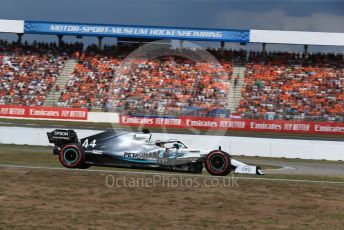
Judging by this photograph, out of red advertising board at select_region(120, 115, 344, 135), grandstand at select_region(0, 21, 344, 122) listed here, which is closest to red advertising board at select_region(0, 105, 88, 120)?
grandstand at select_region(0, 21, 344, 122)

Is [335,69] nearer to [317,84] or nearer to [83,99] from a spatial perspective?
[317,84]

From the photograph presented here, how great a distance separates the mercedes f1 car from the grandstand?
22.3 metres

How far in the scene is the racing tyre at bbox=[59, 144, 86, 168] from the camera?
14789mm

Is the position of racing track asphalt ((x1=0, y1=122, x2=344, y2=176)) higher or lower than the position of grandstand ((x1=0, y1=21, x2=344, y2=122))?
lower

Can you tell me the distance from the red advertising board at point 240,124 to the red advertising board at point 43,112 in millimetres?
3822

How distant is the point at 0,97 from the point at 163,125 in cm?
1270

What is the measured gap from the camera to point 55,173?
14.4 meters

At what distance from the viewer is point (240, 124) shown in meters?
37.0

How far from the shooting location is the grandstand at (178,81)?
124ft

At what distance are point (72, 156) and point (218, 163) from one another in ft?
12.7

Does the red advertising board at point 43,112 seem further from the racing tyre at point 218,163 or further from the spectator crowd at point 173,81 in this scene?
the racing tyre at point 218,163

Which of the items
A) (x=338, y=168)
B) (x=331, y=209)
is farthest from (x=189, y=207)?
(x=338, y=168)

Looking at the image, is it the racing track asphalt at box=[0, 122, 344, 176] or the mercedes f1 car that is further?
the racing track asphalt at box=[0, 122, 344, 176]

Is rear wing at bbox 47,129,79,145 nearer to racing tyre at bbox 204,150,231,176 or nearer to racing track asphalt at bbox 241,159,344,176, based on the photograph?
racing tyre at bbox 204,150,231,176
